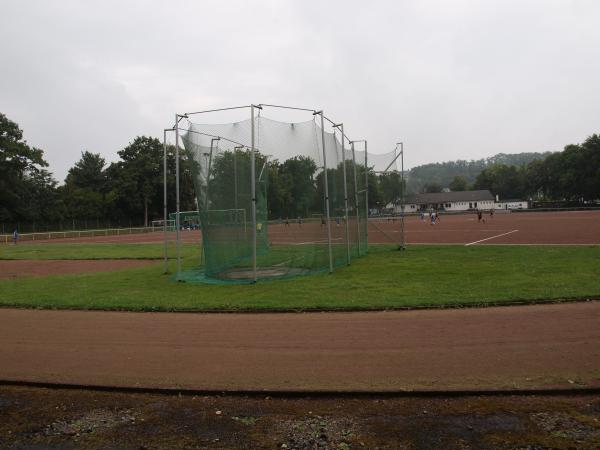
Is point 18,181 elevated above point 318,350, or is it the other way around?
point 18,181

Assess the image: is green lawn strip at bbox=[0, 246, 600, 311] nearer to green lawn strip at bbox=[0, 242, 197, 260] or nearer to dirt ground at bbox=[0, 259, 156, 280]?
dirt ground at bbox=[0, 259, 156, 280]

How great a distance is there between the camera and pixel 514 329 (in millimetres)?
6543

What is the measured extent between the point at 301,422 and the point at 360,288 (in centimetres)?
612

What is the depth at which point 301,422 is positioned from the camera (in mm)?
4066

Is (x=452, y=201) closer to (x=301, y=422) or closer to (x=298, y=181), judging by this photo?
(x=298, y=181)

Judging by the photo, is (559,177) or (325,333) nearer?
(325,333)

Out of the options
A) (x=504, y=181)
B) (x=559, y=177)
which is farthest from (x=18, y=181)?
(x=504, y=181)

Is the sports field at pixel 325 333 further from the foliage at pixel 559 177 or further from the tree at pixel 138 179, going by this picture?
the foliage at pixel 559 177

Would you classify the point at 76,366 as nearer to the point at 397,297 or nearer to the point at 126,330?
the point at 126,330

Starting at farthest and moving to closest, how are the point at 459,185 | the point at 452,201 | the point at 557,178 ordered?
the point at 459,185 → the point at 452,201 → the point at 557,178

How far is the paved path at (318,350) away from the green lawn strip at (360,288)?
2.33ft

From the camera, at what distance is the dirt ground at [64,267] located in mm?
16312

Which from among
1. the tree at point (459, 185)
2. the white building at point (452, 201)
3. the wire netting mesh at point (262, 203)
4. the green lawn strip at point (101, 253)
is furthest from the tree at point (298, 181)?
the tree at point (459, 185)

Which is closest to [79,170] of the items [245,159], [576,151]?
[245,159]
